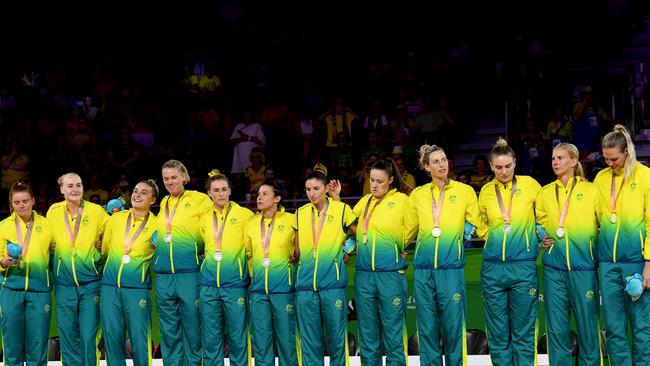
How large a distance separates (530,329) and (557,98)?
7226 mm

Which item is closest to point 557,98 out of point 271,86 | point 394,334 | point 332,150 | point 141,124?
point 332,150

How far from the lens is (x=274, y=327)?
10.8 meters

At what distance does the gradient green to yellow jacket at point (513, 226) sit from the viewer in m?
10.3

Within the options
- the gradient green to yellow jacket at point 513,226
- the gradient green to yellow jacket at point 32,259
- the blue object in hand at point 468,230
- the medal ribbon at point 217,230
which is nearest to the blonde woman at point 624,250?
the gradient green to yellow jacket at point 513,226

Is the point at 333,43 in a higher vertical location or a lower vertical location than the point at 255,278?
Answer: higher

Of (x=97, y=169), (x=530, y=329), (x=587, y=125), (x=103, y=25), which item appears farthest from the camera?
(x=103, y=25)

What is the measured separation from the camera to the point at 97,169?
16734 mm

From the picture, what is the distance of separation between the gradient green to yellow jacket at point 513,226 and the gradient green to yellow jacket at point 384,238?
746mm

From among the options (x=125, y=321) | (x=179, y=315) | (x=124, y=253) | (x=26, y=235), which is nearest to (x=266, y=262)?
(x=179, y=315)

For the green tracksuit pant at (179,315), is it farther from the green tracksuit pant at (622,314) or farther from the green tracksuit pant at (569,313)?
the green tracksuit pant at (622,314)

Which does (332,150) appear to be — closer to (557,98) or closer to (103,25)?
(557,98)

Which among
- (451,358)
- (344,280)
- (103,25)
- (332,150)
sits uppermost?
(103,25)

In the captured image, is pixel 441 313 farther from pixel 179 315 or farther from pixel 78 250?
pixel 78 250

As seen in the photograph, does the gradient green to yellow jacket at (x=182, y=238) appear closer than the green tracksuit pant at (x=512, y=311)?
No
